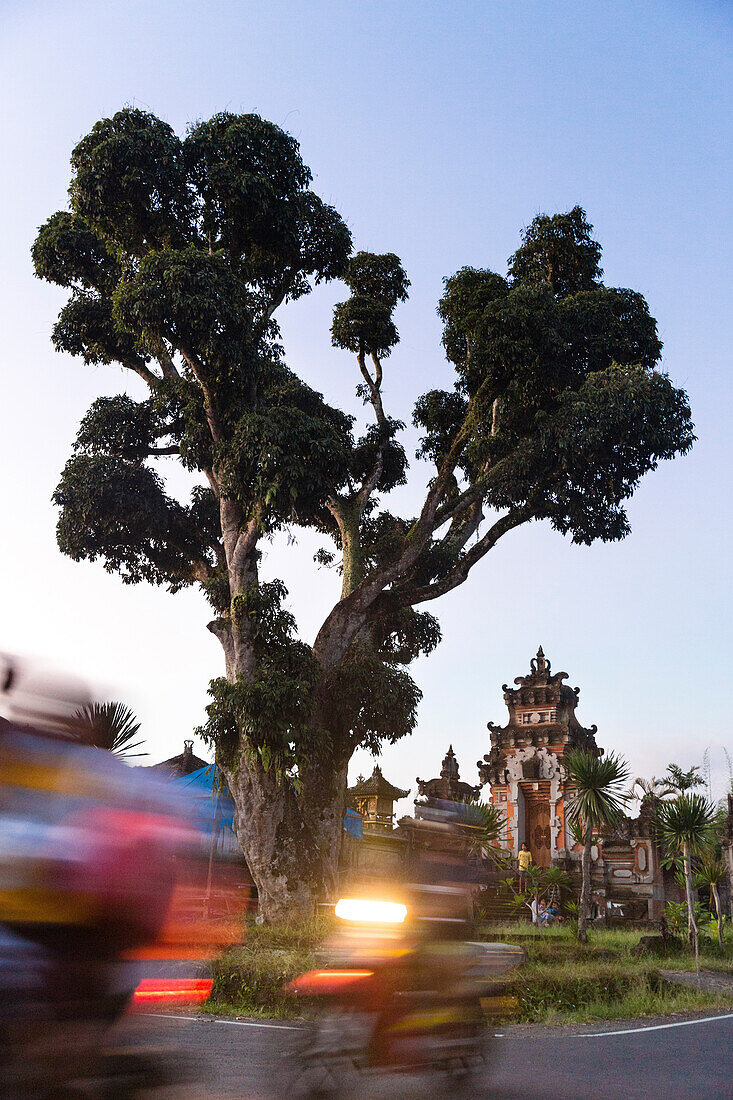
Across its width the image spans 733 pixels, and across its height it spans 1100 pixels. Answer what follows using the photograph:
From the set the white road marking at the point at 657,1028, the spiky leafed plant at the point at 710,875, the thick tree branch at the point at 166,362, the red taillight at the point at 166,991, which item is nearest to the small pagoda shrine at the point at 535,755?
the spiky leafed plant at the point at 710,875

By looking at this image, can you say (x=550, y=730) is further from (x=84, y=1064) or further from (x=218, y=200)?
(x=84, y=1064)

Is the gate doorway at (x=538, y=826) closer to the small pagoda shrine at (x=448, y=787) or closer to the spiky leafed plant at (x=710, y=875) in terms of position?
the small pagoda shrine at (x=448, y=787)

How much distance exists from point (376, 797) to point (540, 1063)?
19488 millimetres

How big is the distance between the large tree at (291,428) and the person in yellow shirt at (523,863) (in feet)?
31.2

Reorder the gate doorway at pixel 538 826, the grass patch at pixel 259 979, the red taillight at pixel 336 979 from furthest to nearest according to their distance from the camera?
the gate doorway at pixel 538 826
the grass patch at pixel 259 979
the red taillight at pixel 336 979

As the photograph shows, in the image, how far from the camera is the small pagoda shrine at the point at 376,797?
87.2 ft

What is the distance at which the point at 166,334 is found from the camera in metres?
17.3

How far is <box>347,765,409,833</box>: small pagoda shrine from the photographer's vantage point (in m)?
26.6

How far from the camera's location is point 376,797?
26.7 meters

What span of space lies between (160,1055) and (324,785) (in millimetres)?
13827

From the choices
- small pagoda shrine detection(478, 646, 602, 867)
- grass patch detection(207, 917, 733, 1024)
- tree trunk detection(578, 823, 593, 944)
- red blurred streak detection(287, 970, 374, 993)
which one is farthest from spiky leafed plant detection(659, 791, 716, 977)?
red blurred streak detection(287, 970, 374, 993)

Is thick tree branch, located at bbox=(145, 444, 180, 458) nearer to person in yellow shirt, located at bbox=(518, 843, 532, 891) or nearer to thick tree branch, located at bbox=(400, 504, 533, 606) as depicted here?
thick tree branch, located at bbox=(400, 504, 533, 606)

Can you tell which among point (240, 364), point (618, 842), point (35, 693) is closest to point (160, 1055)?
point (35, 693)

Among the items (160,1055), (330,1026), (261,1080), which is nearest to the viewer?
(160,1055)
